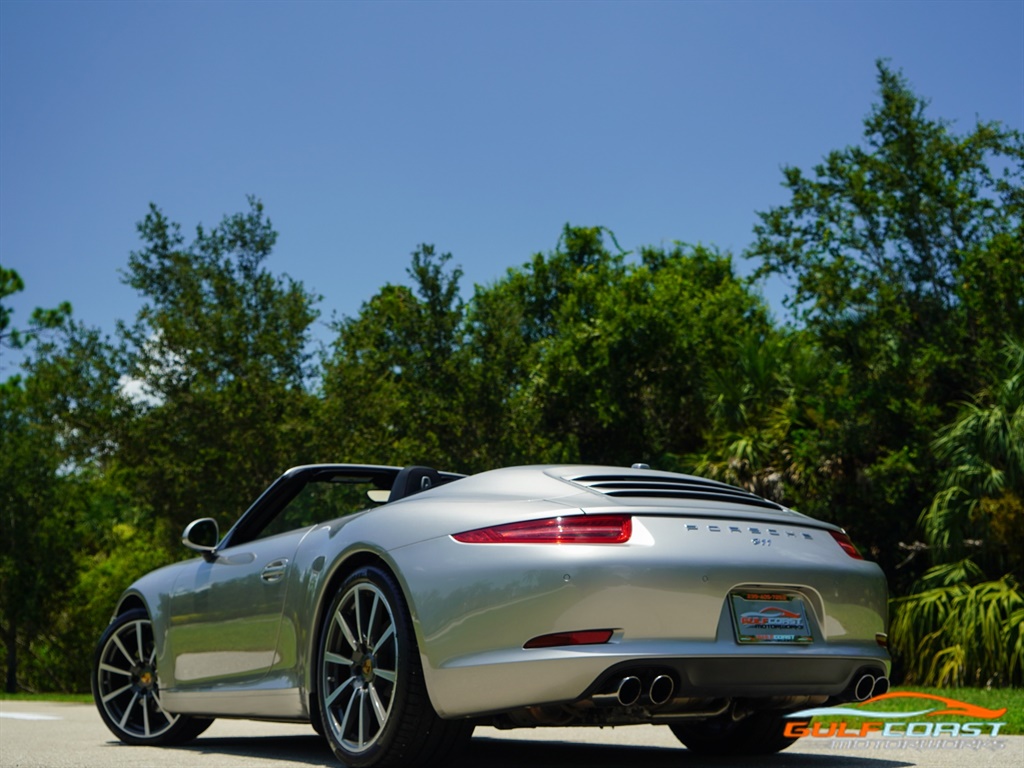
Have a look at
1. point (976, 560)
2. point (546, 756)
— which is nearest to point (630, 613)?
point (546, 756)

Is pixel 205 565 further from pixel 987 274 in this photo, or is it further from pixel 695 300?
pixel 695 300

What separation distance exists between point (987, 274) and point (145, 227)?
1464 cm

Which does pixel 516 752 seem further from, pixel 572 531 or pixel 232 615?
pixel 572 531

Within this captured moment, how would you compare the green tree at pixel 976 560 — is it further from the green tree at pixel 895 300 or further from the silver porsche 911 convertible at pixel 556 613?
the silver porsche 911 convertible at pixel 556 613

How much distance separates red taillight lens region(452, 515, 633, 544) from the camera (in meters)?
4.45

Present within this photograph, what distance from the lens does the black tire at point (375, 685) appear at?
4.65m

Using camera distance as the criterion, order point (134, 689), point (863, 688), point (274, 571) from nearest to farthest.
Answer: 1. point (863, 688)
2. point (274, 571)
3. point (134, 689)

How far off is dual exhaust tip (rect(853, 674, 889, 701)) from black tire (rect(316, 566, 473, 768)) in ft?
5.10

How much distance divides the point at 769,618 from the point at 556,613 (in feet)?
2.89

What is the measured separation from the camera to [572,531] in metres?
4.46

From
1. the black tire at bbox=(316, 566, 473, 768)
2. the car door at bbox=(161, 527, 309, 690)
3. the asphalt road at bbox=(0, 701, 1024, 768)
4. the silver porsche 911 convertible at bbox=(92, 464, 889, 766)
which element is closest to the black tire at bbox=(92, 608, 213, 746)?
the asphalt road at bbox=(0, 701, 1024, 768)

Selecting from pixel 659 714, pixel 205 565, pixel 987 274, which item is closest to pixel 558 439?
pixel 987 274

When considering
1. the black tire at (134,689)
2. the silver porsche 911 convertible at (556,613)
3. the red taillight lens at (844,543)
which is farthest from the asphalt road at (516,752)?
the red taillight lens at (844,543)

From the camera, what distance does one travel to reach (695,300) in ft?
104
